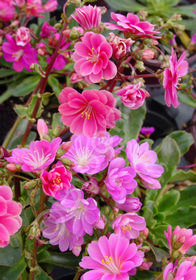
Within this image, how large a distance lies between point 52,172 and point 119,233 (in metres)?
0.17

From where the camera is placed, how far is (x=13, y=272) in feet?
2.33

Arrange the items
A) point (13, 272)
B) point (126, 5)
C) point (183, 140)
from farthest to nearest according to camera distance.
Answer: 1. point (126, 5)
2. point (183, 140)
3. point (13, 272)

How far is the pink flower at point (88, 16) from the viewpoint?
551 mm

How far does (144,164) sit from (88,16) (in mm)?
310

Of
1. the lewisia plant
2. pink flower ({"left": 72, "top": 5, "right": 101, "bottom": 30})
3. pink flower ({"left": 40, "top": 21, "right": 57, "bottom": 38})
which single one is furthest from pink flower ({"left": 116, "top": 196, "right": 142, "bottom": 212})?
pink flower ({"left": 40, "top": 21, "right": 57, "bottom": 38})

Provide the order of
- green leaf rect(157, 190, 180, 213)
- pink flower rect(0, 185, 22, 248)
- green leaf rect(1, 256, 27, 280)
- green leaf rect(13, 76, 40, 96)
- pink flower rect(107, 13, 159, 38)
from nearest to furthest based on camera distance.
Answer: pink flower rect(0, 185, 22, 248) < pink flower rect(107, 13, 159, 38) < green leaf rect(1, 256, 27, 280) < green leaf rect(157, 190, 180, 213) < green leaf rect(13, 76, 40, 96)

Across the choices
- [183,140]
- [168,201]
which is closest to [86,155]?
[168,201]

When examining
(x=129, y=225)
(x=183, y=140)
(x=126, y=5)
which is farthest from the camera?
(x=126, y=5)

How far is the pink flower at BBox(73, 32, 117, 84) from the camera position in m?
0.54

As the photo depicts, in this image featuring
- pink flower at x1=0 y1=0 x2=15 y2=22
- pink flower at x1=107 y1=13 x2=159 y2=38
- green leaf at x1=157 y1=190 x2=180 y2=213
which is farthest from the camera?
pink flower at x1=0 y1=0 x2=15 y2=22

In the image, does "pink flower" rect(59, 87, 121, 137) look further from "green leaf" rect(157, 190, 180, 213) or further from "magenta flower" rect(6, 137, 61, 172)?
"green leaf" rect(157, 190, 180, 213)

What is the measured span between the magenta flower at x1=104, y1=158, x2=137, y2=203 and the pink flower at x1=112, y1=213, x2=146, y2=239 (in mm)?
38

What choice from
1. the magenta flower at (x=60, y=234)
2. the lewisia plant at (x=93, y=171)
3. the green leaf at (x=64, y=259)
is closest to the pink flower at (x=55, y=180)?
the lewisia plant at (x=93, y=171)

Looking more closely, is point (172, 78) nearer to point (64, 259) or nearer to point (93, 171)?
point (93, 171)
